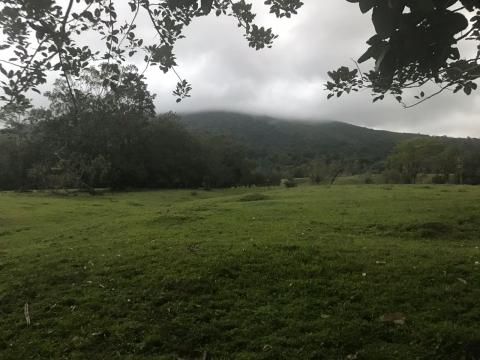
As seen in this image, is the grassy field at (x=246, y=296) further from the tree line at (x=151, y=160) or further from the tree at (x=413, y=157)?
the tree at (x=413, y=157)

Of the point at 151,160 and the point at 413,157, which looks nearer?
the point at 151,160

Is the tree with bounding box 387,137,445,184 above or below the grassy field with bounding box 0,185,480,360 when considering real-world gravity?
above

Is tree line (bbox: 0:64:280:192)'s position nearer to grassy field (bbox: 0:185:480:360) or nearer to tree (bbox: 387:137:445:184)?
tree (bbox: 387:137:445:184)

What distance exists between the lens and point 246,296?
27.0 feet

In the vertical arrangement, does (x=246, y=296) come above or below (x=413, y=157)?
below

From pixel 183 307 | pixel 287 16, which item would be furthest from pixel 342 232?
pixel 287 16

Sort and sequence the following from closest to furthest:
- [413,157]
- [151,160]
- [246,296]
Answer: [246,296], [151,160], [413,157]

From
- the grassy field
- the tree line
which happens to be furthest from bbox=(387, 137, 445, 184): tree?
the grassy field

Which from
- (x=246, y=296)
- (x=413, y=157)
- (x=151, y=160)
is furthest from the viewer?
(x=413, y=157)

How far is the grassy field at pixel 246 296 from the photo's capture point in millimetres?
6488

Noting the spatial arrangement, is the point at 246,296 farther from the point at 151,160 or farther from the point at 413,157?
the point at 413,157

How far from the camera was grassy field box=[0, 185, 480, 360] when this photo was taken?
6.49 meters

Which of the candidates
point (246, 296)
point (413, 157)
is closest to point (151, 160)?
point (413, 157)

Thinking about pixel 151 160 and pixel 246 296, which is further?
pixel 151 160
